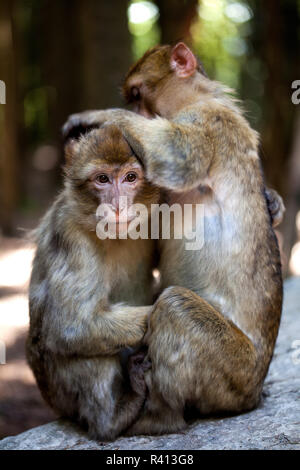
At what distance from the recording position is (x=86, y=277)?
136 inches

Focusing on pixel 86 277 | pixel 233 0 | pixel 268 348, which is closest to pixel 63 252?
pixel 86 277

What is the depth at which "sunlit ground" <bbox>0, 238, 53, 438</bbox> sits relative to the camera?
5.78 meters

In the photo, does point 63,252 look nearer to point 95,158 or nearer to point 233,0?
point 95,158

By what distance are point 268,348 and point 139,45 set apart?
26.0 meters

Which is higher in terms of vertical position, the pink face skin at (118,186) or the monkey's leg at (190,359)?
the pink face skin at (118,186)

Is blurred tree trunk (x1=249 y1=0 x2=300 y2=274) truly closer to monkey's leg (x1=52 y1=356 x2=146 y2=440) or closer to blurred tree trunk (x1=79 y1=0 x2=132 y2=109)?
blurred tree trunk (x1=79 y1=0 x2=132 y2=109)

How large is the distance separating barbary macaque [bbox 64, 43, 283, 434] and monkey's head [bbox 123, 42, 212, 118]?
22 centimetres

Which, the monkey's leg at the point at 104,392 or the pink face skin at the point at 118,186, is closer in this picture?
the pink face skin at the point at 118,186

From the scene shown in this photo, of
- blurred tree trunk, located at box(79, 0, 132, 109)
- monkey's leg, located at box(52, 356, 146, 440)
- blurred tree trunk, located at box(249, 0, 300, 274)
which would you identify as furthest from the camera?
blurred tree trunk, located at box(249, 0, 300, 274)

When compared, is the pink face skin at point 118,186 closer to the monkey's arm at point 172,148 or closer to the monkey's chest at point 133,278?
the monkey's arm at point 172,148

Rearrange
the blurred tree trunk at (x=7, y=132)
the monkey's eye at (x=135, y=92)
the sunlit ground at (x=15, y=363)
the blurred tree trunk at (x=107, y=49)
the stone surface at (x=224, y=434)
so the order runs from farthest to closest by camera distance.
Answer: the blurred tree trunk at (x=7, y=132), the blurred tree trunk at (x=107, y=49), the sunlit ground at (x=15, y=363), the monkey's eye at (x=135, y=92), the stone surface at (x=224, y=434)

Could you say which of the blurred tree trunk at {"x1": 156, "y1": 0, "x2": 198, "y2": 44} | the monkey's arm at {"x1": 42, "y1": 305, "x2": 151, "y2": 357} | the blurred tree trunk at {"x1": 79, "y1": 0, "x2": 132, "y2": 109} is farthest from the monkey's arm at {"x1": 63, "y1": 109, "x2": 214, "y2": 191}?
the blurred tree trunk at {"x1": 156, "y1": 0, "x2": 198, "y2": 44}

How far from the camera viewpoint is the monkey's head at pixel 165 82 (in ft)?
13.6

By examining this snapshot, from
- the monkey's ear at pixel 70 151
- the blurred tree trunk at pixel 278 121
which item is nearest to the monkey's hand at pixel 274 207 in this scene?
the monkey's ear at pixel 70 151
